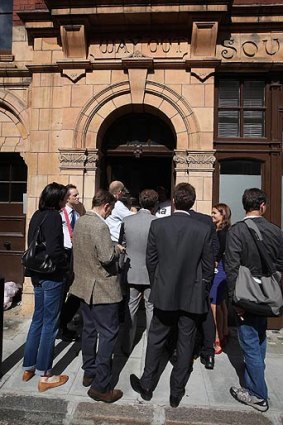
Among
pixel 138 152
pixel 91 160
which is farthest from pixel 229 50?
Answer: pixel 91 160

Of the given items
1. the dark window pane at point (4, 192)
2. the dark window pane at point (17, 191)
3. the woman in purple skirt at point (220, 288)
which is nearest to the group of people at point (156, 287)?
the woman in purple skirt at point (220, 288)

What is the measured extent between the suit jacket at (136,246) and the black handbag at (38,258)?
108cm

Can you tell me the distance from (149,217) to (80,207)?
6.53 feet

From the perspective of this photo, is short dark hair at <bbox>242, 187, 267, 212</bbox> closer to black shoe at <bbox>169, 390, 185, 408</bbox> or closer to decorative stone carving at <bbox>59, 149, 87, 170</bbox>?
black shoe at <bbox>169, 390, 185, 408</bbox>

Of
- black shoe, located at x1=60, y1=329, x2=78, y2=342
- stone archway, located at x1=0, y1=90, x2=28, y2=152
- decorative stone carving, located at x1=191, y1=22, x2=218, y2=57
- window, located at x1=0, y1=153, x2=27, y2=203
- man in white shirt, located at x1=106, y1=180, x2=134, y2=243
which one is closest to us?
man in white shirt, located at x1=106, y1=180, x2=134, y2=243

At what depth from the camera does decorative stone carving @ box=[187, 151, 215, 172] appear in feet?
18.7

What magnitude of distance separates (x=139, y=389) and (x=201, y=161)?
142 inches

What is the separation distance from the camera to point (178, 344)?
10.8 feet

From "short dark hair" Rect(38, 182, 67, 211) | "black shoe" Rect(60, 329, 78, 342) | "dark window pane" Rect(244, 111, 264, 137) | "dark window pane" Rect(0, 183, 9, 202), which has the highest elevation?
"dark window pane" Rect(244, 111, 264, 137)

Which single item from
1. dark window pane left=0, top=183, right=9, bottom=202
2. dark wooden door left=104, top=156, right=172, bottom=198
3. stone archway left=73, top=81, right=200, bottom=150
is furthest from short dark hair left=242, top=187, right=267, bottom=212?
dark window pane left=0, top=183, right=9, bottom=202

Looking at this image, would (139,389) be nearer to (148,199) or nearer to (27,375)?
(27,375)

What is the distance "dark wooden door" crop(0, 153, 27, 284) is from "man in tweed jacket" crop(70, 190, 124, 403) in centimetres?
356

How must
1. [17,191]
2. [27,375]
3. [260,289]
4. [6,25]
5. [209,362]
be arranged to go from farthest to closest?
[17,191], [6,25], [209,362], [27,375], [260,289]

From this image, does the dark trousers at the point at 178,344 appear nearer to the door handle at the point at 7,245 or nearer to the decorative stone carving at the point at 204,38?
the door handle at the point at 7,245
